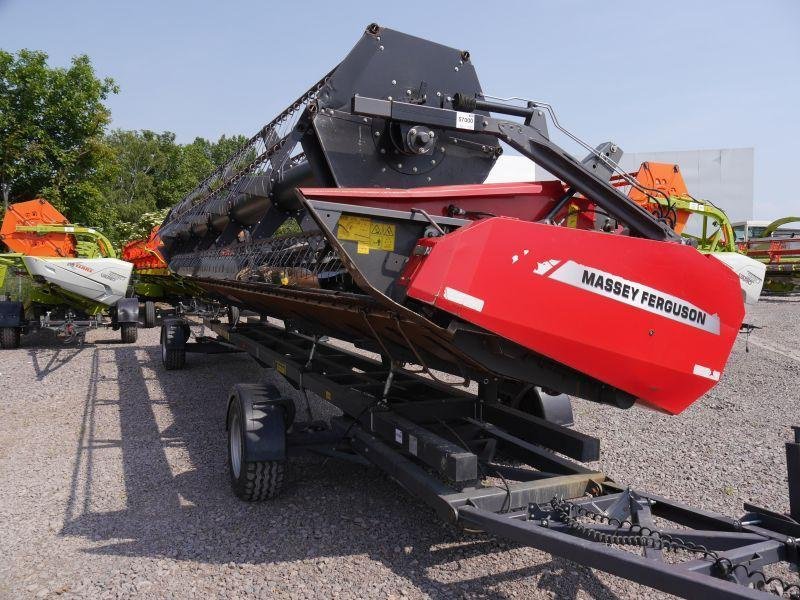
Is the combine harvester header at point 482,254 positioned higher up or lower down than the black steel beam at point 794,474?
higher up

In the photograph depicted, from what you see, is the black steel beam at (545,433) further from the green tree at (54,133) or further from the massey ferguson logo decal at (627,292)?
the green tree at (54,133)

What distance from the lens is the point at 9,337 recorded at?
38.1 ft

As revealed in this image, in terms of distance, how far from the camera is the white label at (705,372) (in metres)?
3.36

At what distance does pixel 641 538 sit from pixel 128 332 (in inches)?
453

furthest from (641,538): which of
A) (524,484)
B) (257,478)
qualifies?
(257,478)

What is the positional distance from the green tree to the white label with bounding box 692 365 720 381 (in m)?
22.2

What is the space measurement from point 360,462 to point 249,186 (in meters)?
3.24

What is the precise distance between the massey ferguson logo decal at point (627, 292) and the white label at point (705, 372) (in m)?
0.22

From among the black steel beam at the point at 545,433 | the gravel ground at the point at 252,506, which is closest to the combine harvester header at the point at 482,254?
the black steel beam at the point at 545,433

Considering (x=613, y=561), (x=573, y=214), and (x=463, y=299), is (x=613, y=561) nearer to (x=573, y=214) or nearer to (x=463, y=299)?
(x=463, y=299)

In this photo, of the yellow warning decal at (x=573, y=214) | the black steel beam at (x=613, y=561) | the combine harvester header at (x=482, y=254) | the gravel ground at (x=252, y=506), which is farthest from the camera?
the yellow warning decal at (x=573, y=214)

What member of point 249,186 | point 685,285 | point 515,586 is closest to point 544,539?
point 515,586

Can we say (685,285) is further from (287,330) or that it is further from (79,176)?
(79,176)

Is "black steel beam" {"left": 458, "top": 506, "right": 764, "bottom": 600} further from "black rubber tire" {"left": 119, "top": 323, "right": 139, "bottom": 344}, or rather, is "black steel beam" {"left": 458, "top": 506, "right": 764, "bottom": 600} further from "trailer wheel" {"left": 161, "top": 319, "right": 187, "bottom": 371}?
"black rubber tire" {"left": 119, "top": 323, "right": 139, "bottom": 344}
